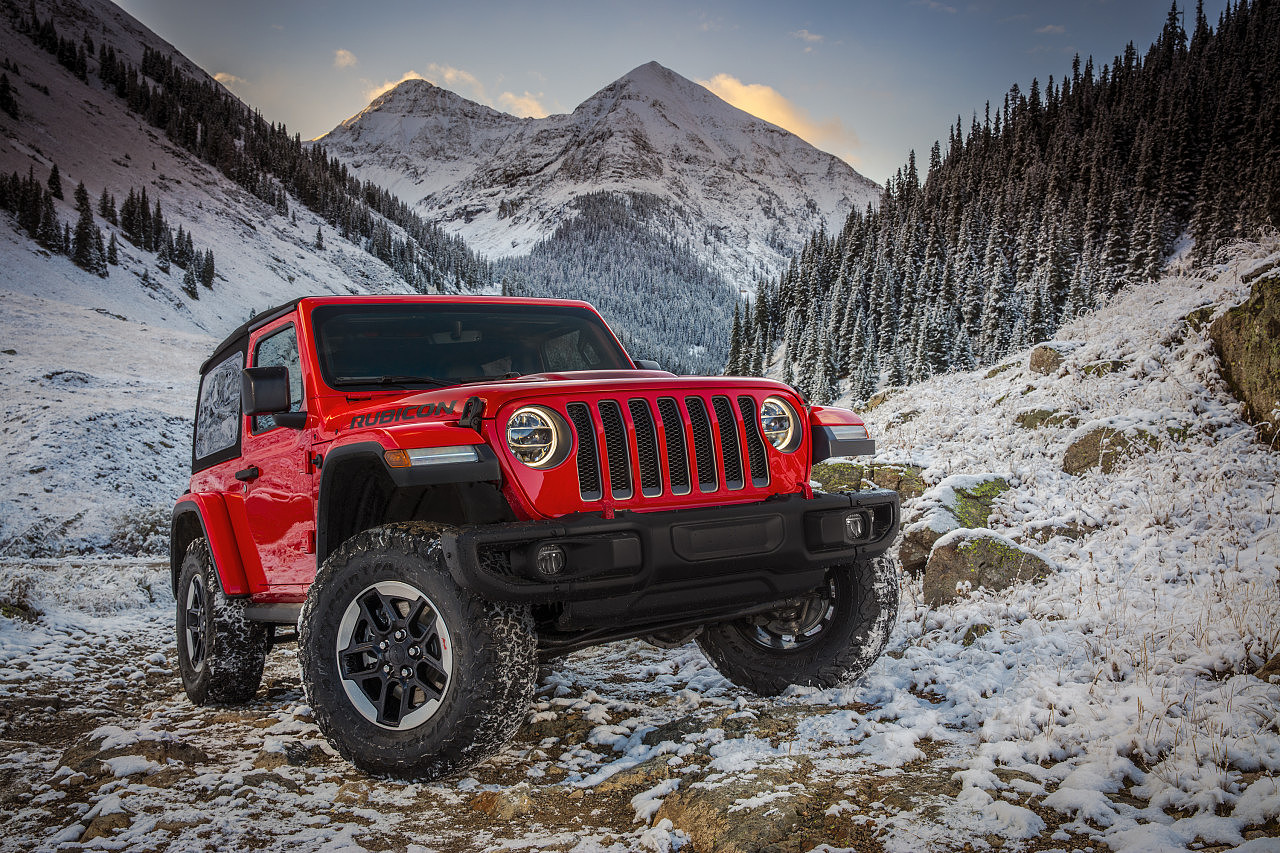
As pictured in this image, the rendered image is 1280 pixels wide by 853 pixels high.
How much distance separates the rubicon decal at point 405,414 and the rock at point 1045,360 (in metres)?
Answer: 10.2

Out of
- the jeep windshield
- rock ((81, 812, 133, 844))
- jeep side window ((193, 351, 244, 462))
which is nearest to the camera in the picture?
rock ((81, 812, 133, 844))

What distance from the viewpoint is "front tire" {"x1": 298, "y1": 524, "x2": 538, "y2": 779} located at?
3008 mm

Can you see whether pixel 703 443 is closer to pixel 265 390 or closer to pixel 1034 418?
pixel 265 390

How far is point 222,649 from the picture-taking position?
485 cm

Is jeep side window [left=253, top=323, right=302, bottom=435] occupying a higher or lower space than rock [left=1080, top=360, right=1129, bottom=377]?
lower

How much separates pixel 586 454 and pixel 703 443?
2.04 feet

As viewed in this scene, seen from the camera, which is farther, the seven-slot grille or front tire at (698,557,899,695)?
front tire at (698,557,899,695)

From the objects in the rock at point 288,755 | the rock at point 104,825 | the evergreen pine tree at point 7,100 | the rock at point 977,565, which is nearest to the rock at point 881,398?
the rock at point 977,565

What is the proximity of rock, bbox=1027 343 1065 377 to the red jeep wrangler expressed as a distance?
8.46 metres

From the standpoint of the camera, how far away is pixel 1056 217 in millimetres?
60344

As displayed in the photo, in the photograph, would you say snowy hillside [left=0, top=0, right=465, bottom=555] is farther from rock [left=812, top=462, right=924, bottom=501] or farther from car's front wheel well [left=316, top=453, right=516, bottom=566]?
car's front wheel well [left=316, top=453, right=516, bottom=566]

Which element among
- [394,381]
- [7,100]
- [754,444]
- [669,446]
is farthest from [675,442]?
[7,100]

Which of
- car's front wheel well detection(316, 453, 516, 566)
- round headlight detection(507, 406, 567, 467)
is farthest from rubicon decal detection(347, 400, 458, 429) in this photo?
round headlight detection(507, 406, 567, 467)

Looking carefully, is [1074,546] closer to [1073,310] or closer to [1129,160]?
[1073,310]
